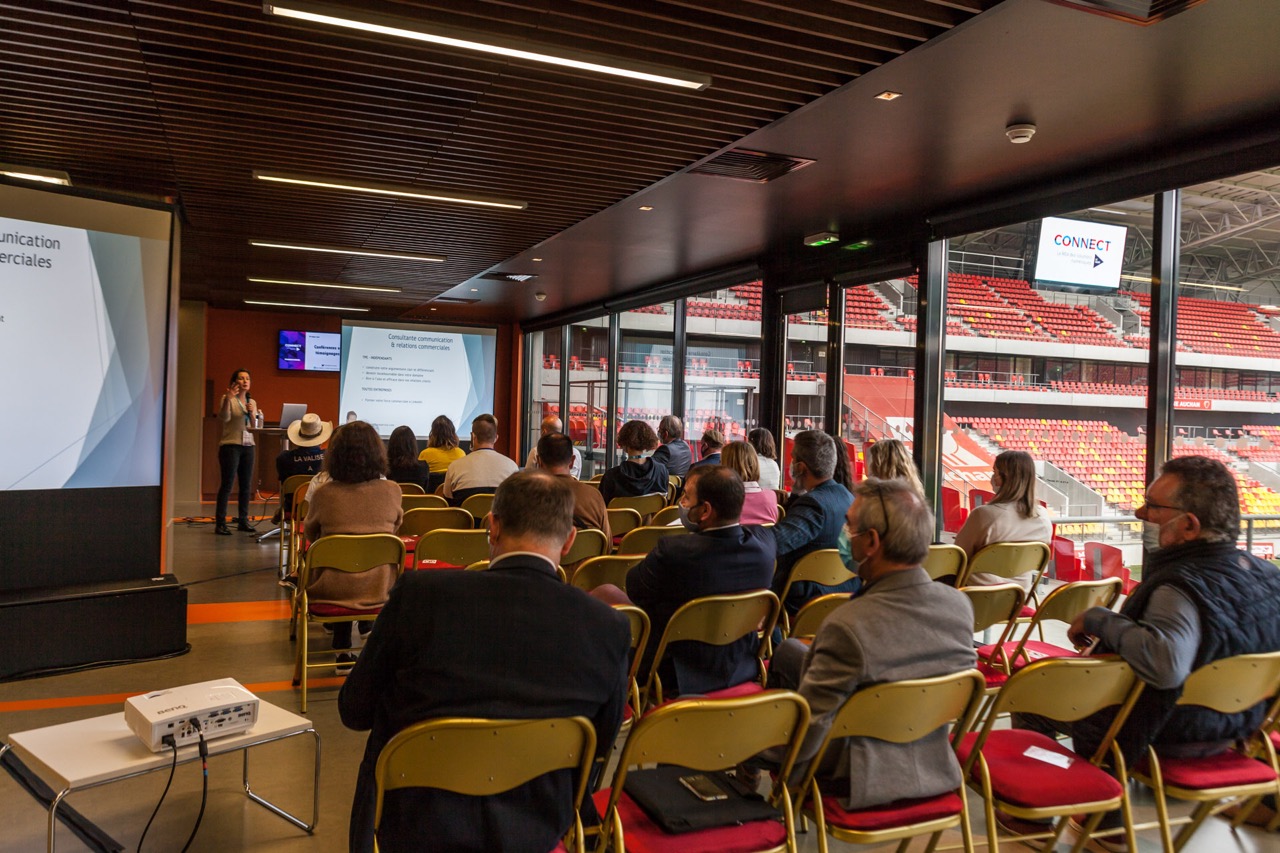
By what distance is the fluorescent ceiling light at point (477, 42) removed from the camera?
3061 millimetres

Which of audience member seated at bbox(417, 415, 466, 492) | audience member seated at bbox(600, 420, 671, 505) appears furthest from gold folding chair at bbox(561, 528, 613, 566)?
audience member seated at bbox(417, 415, 466, 492)

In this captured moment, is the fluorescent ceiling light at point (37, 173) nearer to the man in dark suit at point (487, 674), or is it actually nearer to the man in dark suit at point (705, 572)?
the man in dark suit at point (705, 572)

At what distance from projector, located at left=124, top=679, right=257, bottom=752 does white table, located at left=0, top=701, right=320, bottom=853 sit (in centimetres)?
3

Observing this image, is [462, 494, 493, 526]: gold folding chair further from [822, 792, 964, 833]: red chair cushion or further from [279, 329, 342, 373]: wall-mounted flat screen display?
[279, 329, 342, 373]: wall-mounted flat screen display

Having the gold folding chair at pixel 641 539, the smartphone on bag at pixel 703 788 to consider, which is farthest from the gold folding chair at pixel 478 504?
the smartphone on bag at pixel 703 788

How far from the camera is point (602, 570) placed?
12.4 ft

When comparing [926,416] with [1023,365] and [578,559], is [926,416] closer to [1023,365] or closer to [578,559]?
[1023,365]

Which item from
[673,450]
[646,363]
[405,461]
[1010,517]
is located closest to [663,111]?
[1010,517]

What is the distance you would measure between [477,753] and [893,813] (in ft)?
3.63

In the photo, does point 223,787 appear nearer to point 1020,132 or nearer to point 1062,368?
point 1020,132

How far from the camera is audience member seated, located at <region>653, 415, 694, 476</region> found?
7.57 meters

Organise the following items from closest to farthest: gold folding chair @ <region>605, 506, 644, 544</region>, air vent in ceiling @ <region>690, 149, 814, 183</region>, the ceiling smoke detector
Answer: the ceiling smoke detector
air vent in ceiling @ <region>690, 149, 814, 183</region>
gold folding chair @ <region>605, 506, 644, 544</region>

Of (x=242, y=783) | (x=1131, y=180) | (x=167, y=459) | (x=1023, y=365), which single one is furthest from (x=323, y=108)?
(x=1023, y=365)

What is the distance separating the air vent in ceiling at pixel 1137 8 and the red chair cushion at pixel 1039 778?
8.03 feet
